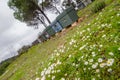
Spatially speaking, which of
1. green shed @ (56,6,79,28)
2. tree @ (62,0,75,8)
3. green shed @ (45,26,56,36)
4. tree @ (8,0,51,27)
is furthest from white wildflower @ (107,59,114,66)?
tree @ (62,0,75,8)

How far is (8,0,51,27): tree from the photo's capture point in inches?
2007

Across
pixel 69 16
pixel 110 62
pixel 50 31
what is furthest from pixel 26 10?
pixel 110 62

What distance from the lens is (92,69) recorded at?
8250mm

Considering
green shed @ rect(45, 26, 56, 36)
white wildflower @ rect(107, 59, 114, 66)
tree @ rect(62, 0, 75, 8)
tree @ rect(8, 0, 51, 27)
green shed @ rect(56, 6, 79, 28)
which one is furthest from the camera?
tree @ rect(62, 0, 75, 8)

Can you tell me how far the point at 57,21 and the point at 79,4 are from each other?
36.1m

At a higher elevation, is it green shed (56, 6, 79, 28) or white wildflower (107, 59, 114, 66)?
white wildflower (107, 59, 114, 66)

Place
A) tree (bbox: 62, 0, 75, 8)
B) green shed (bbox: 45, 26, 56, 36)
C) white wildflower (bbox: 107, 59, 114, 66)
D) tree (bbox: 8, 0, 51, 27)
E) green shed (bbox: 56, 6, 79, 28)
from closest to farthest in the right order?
white wildflower (bbox: 107, 59, 114, 66) → green shed (bbox: 56, 6, 79, 28) → green shed (bbox: 45, 26, 56, 36) → tree (bbox: 8, 0, 51, 27) → tree (bbox: 62, 0, 75, 8)

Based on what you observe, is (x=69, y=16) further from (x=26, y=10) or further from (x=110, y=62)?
(x=26, y=10)

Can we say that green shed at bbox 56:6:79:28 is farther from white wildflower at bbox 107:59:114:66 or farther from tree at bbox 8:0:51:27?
tree at bbox 8:0:51:27

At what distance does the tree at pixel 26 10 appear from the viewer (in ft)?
167

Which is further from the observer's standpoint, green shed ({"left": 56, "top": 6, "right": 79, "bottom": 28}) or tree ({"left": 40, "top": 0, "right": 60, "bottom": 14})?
tree ({"left": 40, "top": 0, "right": 60, "bottom": 14})

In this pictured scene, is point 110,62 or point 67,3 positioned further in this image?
point 67,3

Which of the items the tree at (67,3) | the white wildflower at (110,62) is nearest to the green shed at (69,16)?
the white wildflower at (110,62)

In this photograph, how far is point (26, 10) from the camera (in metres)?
52.5
